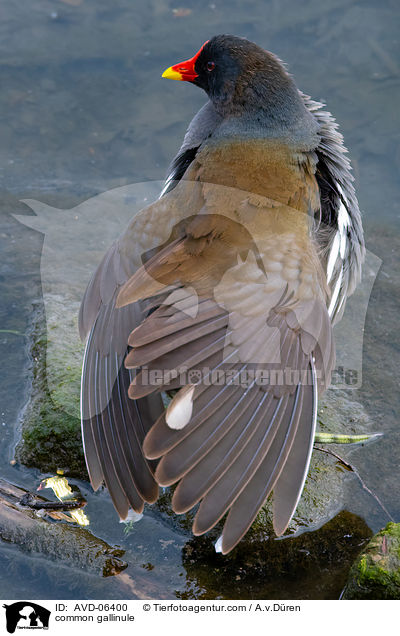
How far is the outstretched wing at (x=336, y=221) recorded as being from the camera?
3.30m

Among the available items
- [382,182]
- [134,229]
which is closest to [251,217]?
[134,229]

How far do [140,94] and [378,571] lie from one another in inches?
172

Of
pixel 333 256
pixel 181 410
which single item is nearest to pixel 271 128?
pixel 333 256

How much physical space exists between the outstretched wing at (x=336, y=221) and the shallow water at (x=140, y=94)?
0.64 meters

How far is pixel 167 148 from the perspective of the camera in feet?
18.2

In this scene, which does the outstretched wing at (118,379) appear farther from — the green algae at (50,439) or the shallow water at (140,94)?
the shallow water at (140,94)

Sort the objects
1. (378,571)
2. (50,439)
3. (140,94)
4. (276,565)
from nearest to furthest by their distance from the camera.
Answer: (378,571)
(276,565)
(50,439)
(140,94)

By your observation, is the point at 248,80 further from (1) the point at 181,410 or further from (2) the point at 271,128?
(1) the point at 181,410

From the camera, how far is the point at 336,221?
3.35 meters

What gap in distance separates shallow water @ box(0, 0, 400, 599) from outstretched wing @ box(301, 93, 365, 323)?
635 mm

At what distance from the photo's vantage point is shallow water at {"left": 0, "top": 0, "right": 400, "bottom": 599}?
4902 millimetres

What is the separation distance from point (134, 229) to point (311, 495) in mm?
1315

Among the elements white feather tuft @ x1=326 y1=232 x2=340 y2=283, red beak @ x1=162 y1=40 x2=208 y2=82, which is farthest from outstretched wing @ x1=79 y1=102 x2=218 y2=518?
white feather tuft @ x1=326 y1=232 x2=340 y2=283
